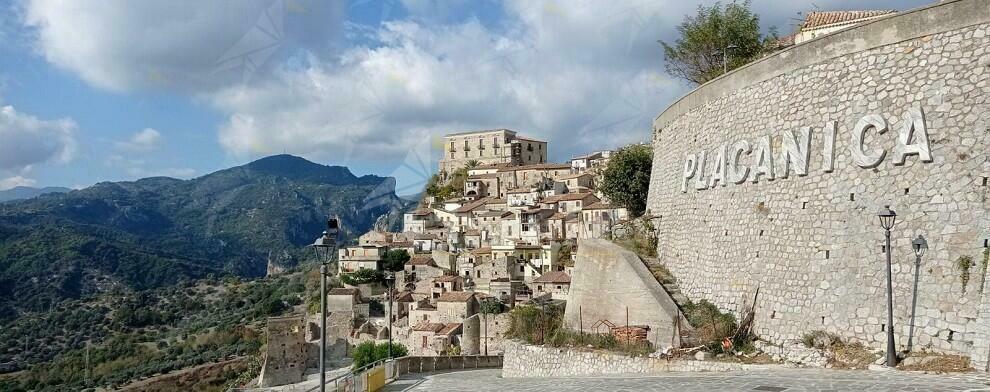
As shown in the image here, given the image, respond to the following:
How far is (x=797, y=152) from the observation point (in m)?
14.5

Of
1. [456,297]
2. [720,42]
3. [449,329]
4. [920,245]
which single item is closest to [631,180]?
[720,42]

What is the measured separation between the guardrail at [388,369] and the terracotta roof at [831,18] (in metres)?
18.6

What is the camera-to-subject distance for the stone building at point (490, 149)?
109375 millimetres

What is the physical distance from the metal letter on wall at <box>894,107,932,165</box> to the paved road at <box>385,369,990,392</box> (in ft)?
12.1

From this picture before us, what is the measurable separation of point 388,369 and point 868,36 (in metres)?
12.4

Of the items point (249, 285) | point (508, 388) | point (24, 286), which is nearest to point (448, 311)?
point (508, 388)

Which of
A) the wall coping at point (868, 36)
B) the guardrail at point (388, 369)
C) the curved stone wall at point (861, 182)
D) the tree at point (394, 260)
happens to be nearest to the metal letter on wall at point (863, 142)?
the curved stone wall at point (861, 182)

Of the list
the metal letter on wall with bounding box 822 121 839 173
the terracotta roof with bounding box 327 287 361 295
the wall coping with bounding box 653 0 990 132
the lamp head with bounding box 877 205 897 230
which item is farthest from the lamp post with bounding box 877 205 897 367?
the terracotta roof with bounding box 327 287 361 295

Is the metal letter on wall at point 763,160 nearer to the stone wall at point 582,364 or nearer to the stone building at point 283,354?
the stone wall at point 582,364

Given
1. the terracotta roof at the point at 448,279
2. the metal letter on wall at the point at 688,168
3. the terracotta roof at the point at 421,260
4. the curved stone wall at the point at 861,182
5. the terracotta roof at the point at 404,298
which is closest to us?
the curved stone wall at the point at 861,182

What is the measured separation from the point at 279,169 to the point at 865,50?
129 meters

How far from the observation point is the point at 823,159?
1383 centimetres

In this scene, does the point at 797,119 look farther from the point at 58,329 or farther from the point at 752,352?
the point at 58,329

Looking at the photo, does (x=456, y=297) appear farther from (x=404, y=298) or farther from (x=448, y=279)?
Result: (x=404, y=298)
